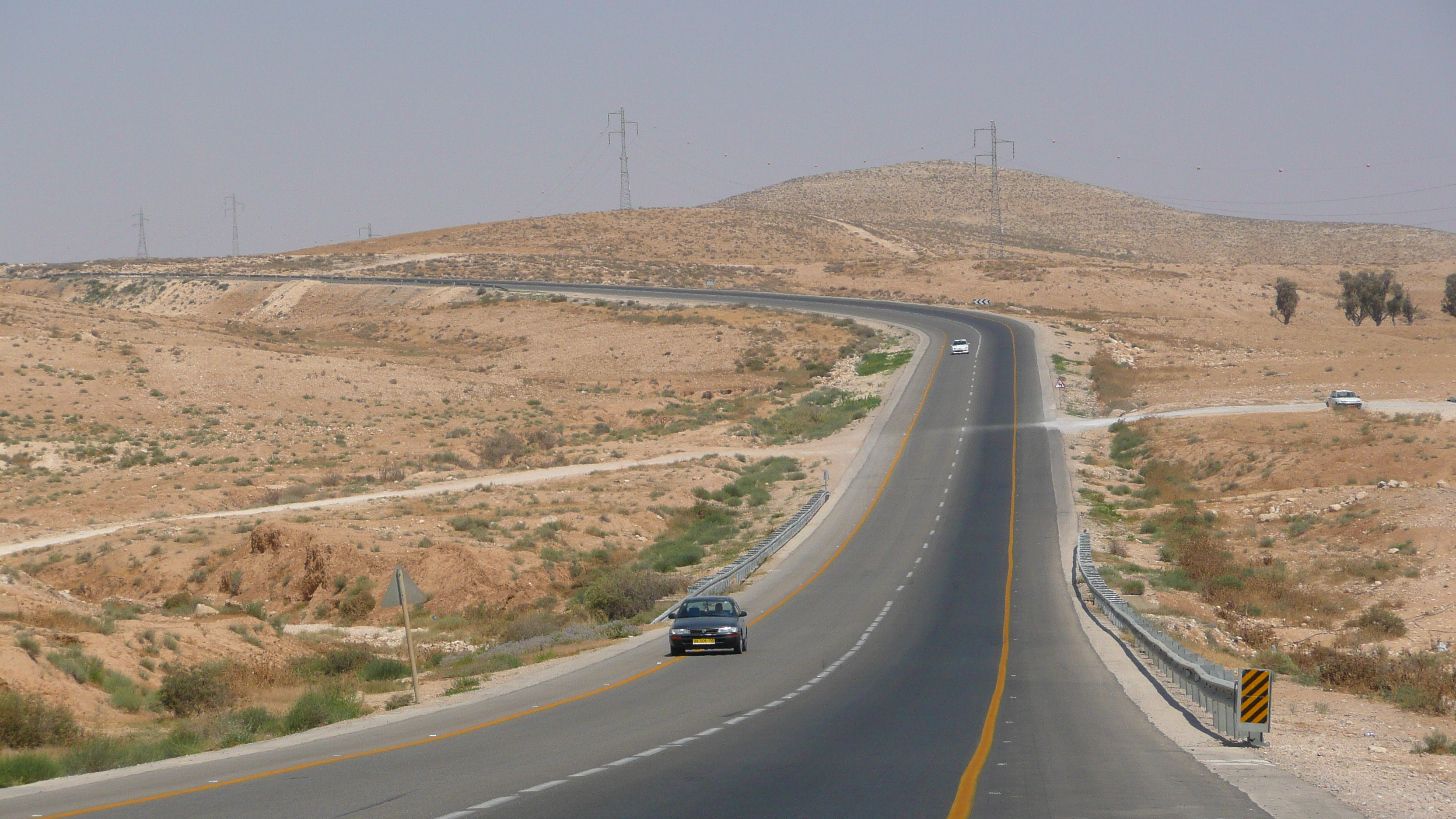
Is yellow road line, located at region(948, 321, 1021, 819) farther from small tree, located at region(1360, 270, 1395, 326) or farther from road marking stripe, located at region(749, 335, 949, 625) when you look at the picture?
small tree, located at region(1360, 270, 1395, 326)

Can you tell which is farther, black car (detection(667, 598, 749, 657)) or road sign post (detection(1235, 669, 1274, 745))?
black car (detection(667, 598, 749, 657))

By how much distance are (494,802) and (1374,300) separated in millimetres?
119910

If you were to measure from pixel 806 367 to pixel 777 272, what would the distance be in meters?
56.6

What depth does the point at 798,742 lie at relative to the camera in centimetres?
1544

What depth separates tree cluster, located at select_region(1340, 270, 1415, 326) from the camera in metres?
112

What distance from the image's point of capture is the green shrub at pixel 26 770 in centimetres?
1414

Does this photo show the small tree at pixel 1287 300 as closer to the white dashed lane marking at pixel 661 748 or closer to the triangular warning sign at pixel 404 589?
the white dashed lane marking at pixel 661 748

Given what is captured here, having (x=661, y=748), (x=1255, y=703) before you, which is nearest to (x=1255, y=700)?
(x=1255, y=703)

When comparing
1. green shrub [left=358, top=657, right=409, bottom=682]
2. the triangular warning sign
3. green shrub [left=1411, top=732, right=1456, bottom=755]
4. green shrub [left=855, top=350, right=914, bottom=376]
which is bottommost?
green shrub [left=358, top=657, right=409, bottom=682]

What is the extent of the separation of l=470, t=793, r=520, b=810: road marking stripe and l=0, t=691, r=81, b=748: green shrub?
9937 mm

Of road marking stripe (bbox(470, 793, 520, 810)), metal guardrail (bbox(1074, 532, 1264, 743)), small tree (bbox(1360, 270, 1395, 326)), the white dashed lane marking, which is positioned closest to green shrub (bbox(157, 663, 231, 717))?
the white dashed lane marking

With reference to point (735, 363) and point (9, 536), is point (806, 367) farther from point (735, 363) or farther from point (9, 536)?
point (9, 536)

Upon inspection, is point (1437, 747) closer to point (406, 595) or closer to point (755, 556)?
point (406, 595)

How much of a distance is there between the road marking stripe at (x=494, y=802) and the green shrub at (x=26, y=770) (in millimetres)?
6353
